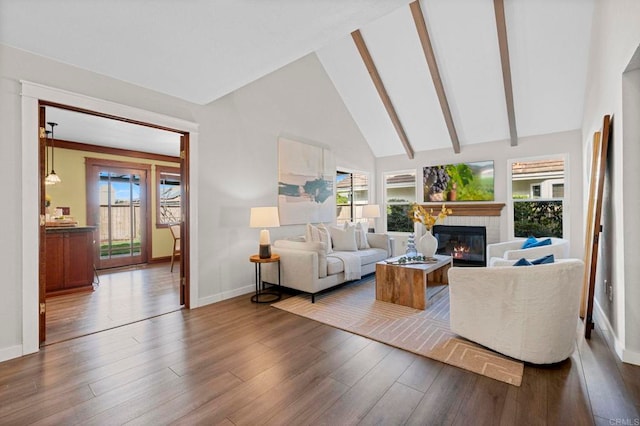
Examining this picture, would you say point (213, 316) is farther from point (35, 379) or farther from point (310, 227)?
point (310, 227)

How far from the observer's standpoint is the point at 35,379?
205 centimetres

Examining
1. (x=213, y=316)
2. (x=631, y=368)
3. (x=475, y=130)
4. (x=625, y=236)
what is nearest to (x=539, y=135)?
(x=475, y=130)

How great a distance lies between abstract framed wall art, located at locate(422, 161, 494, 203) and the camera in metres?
6.02

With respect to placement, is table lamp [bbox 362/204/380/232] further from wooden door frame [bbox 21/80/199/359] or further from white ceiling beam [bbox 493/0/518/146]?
wooden door frame [bbox 21/80/199/359]

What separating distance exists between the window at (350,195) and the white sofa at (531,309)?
165 inches

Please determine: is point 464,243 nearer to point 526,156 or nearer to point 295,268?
point 526,156

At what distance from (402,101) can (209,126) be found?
4.00 meters

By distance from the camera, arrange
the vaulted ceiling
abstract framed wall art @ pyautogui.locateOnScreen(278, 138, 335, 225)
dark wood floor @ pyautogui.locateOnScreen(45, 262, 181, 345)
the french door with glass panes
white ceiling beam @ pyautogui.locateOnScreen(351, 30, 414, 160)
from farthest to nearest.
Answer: the french door with glass panes
white ceiling beam @ pyautogui.locateOnScreen(351, 30, 414, 160)
abstract framed wall art @ pyautogui.locateOnScreen(278, 138, 335, 225)
dark wood floor @ pyautogui.locateOnScreen(45, 262, 181, 345)
the vaulted ceiling

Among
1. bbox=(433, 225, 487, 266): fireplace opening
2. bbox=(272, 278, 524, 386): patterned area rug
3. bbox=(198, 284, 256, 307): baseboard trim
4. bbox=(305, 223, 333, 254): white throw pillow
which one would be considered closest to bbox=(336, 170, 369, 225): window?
bbox=(433, 225, 487, 266): fireplace opening

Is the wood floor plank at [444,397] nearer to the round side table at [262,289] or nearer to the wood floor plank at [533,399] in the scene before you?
the wood floor plank at [533,399]

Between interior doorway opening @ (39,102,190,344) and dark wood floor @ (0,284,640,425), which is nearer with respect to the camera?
dark wood floor @ (0,284,640,425)

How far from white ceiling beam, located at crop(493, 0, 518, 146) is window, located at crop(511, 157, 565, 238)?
607 mm

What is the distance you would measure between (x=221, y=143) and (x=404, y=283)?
9.76 ft

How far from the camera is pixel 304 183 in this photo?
521cm
